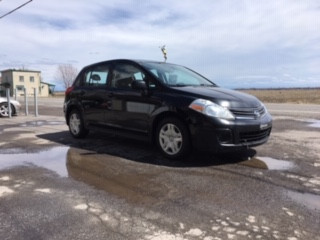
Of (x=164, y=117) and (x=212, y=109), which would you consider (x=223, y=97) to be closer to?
(x=212, y=109)

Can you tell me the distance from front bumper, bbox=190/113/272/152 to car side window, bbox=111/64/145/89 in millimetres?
1506

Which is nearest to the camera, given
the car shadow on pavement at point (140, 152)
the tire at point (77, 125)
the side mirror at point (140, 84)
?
the car shadow on pavement at point (140, 152)

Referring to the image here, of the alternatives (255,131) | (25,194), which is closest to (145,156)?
(255,131)

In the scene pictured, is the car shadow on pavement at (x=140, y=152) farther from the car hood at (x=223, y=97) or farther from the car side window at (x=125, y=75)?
the car side window at (x=125, y=75)

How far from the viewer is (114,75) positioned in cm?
656

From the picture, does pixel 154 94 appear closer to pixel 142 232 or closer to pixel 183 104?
pixel 183 104

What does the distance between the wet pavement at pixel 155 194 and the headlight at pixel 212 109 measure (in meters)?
0.78

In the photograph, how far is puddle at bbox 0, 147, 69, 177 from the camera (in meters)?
5.17

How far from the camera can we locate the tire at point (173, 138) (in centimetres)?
519

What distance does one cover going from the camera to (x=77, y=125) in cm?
754

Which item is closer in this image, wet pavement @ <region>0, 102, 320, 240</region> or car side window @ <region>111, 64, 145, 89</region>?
wet pavement @ <region>0, 102, 320, 240</region>

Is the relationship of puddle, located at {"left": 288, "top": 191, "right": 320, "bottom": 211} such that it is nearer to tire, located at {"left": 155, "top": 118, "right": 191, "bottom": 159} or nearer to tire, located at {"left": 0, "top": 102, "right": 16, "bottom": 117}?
tire, located at {"left": 155, "top": 118, "right": 191, "bottom": 159}

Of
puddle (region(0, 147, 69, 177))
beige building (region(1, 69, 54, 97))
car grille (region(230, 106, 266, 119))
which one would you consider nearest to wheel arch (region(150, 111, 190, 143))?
car grille (region(230, 106, 266, 119))

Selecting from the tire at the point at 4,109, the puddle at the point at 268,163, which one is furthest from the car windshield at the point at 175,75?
the tire at the point at 4,109
